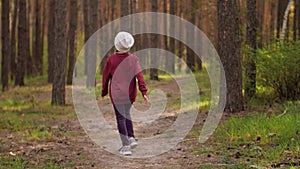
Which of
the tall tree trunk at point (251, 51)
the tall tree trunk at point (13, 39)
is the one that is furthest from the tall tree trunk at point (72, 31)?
the tall tree trunk at point (251, 51)

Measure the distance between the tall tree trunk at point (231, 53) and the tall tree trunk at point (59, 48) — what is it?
5.67 m

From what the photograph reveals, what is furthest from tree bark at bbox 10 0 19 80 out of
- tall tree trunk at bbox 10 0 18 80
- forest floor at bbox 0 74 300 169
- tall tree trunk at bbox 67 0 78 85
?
forest floor at bbox 0 74 300 169

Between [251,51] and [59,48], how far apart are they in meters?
5.81

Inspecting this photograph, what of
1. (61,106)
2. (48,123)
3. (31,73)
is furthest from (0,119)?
(31,73)

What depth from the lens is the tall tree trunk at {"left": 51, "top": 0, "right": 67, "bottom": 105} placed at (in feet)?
49.4

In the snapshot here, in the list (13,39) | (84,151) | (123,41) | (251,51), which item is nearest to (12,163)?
(84,151)

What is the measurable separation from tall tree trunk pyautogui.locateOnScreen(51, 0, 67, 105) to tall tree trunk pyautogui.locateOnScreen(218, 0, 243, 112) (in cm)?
567

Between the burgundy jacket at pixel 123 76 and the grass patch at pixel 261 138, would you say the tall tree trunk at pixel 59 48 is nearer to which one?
the grass patch at pixel 261 138

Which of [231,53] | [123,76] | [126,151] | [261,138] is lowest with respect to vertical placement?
[126,151]

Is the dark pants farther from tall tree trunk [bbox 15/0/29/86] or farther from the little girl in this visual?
tall tree trunk [bbox 15/0/29/86]

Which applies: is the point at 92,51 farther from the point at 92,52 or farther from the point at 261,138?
the point at 261,138

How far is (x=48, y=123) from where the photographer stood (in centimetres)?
1212

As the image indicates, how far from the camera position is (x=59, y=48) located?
15164mm

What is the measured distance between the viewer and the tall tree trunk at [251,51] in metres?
12.6
